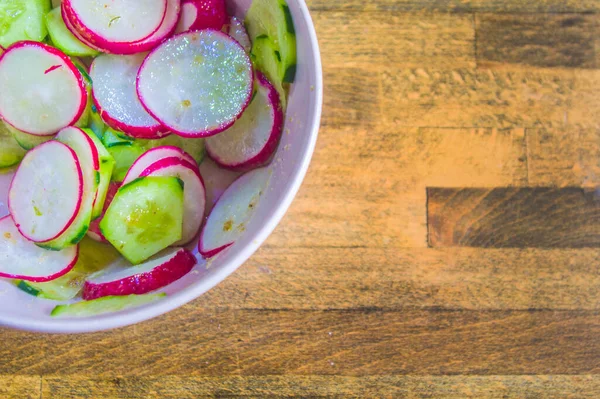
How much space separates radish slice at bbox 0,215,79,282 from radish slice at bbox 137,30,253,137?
0.27 metres

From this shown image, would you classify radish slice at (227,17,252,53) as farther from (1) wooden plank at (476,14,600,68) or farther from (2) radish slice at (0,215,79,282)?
(1) wooden plank at (476,14,600,68)

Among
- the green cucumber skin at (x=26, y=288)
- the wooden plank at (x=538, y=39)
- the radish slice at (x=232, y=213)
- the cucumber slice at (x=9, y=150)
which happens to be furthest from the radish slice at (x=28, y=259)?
the wooden plank at (x=538, y=39)

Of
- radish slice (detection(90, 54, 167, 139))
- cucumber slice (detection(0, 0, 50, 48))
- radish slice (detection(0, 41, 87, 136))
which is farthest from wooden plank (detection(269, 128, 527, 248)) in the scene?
cucumber slice (detection(0, 0, 50, 48))

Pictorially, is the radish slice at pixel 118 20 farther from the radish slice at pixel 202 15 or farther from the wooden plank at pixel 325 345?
the wooden plank at pixel 325 345

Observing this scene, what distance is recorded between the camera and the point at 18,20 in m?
0.91

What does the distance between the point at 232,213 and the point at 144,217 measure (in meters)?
0.14

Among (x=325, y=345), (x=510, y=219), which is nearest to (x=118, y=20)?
(x=325, y=345)

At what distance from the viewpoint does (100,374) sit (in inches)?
43.0

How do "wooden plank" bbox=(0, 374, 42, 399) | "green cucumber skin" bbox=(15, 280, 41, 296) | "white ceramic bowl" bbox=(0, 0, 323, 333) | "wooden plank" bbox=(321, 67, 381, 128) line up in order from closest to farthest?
"white ceramic bowl" bbox=(0, 0, 323, 333) < "green cucumber skin" bbox=(15, 280, 41, 296) < "wooden plank" bbox=(0, 374, 42, 399) < "wooden plank" bbox=(321, 67, 381, 128)

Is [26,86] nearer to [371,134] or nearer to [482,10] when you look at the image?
[371,134]

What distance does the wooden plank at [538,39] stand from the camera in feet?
4.01

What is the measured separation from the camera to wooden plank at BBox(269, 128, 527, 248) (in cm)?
115

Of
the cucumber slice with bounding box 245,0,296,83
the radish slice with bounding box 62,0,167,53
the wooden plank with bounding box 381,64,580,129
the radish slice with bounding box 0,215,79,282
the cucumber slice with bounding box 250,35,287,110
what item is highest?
the radish slice with bounding box 62,0,167,53

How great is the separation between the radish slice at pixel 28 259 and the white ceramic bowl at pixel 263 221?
0.03 metres
